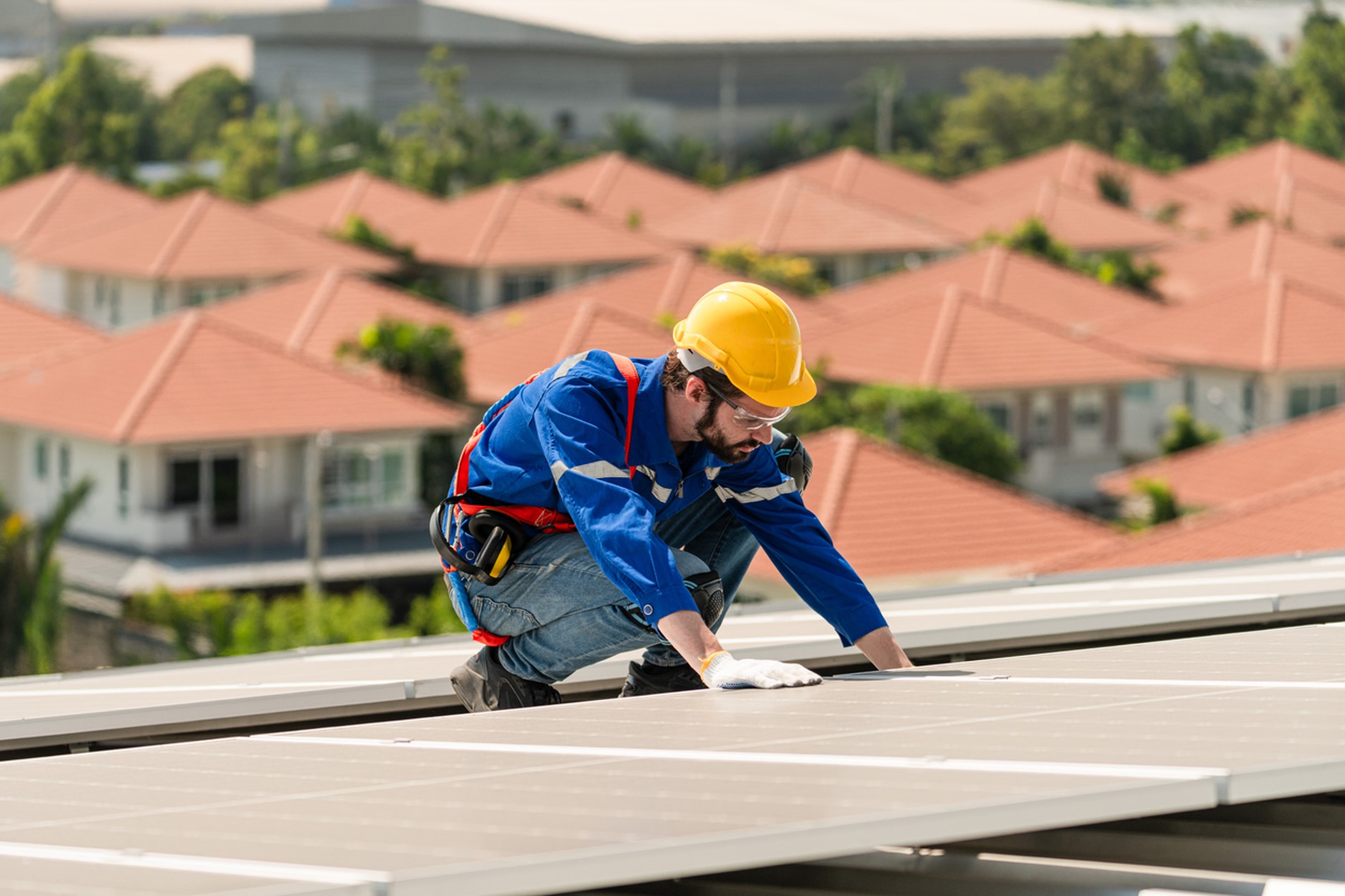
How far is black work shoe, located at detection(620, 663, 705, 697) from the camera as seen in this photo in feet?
19.0

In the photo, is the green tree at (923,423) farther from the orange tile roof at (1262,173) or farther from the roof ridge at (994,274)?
the orange tile roof at (1262,173)

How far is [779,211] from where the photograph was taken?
6184 centimetres

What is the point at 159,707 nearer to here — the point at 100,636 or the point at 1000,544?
the point at 1000,544

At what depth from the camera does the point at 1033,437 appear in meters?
44.1

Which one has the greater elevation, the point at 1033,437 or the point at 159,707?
the point at 159,707

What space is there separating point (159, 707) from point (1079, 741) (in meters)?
2.97

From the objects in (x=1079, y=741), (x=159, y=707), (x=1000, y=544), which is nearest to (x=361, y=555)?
(x=1000, y=544)

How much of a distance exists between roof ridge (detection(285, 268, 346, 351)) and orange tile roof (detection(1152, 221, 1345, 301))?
78.6 feet

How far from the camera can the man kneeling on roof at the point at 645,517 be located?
4898 mm

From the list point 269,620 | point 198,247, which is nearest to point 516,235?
point 198,247

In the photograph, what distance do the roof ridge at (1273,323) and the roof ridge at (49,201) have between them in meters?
37.2

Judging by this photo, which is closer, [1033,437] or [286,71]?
[1033,437]

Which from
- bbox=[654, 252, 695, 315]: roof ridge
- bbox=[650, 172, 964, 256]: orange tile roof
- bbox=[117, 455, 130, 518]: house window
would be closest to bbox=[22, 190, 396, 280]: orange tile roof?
bbox=[654, 252, 695, 315]: roof ridge

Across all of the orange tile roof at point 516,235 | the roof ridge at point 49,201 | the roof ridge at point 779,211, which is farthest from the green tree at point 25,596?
the roof ridge at point 49,201
